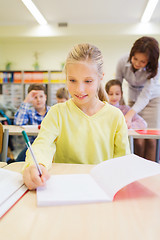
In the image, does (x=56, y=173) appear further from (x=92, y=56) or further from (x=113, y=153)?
(x=92, y=56)

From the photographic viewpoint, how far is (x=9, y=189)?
1.79 ft

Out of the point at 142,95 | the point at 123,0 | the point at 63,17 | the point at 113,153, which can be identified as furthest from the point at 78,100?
the point at 63,17

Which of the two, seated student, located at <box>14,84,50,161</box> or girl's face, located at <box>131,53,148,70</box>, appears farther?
seated student, located at <box>14,84,50,161</box>

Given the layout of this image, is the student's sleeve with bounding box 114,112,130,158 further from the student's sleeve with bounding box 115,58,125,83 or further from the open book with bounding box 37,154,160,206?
the student's sleeve with bounding box 115,58,125,83

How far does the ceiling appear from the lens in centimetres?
425

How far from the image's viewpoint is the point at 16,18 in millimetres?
5012

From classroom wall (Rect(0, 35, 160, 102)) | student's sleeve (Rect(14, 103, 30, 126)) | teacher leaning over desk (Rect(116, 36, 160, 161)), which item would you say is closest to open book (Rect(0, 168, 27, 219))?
teacher leaning over desk (Rect(116, 36, 160, 161))

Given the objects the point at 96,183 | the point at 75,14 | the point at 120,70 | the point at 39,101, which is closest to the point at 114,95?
the point at 120,70

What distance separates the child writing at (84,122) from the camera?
94cm

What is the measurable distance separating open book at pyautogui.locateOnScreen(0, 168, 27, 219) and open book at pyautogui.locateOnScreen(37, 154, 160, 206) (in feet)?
0.16

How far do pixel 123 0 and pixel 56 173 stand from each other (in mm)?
4264

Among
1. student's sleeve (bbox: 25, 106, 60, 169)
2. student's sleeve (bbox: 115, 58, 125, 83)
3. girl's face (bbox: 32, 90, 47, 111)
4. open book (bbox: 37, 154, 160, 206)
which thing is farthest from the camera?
girl's face (bbox: 32, 90, 47, 111)

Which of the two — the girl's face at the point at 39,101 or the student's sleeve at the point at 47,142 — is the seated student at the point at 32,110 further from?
the student's sleeve at the point at 47,142

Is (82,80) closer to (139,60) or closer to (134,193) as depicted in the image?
(134,193)
